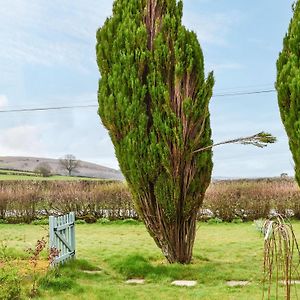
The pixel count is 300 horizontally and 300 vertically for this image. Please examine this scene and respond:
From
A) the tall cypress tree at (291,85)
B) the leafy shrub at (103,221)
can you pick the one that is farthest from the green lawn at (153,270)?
the leafy shrub at (103,221)

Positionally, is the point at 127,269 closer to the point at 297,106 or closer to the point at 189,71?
the point at 189,71

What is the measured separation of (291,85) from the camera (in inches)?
348

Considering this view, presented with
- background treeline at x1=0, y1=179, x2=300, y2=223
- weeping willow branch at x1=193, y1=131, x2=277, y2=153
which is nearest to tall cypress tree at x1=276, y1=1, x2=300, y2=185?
weeping willow branch at x1=193, y1=131, x2=277, y2=153

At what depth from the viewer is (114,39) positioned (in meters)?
8.96

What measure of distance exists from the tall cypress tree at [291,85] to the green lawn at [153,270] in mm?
2295

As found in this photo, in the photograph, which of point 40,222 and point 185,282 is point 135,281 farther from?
point 40,222

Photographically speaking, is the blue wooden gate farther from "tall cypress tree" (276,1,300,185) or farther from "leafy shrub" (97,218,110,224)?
"leafy shrub" (97,218,110,224)

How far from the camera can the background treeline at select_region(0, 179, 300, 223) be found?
18.5 meters

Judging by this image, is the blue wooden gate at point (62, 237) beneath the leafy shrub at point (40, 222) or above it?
above

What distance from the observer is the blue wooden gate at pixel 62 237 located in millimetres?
8555

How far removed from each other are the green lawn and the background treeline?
425 centimetres

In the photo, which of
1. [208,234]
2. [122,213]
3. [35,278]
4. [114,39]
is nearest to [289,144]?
[114,39]

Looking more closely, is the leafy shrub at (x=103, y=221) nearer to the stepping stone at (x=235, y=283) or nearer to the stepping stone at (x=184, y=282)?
the stepping stone at (x=184, y=282)

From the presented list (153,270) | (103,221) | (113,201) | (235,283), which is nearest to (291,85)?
(235,283)
